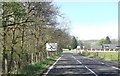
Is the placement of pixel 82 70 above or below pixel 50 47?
below

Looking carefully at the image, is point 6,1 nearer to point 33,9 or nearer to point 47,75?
point 33,9

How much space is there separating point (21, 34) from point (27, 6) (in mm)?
11080

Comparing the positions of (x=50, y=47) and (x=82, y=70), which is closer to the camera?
(x=82, y=70)

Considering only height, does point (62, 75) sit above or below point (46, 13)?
below

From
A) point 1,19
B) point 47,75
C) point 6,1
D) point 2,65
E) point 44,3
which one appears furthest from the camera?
point 47,75

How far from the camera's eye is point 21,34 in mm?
26953

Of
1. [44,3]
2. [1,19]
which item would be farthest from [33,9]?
[1,19]

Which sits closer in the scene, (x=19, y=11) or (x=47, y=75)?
(x=19, y=11)

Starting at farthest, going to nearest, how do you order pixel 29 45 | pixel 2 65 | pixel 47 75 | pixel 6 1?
pixel 29 45, pixel 47 75, pixel 2 65, pixel 6 1

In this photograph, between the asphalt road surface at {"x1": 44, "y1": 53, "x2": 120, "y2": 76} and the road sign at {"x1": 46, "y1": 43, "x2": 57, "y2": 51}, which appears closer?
the asphalt road surface at {"x1": 44, "y1": 53, "x2": 120, "y2": 76}

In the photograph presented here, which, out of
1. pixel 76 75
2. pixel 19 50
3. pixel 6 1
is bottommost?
pixel 76 75

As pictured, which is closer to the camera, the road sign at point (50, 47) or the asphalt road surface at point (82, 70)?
the asphalt road surface at point (82, 70)

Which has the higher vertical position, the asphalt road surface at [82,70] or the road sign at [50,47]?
the road sign at [50,47]

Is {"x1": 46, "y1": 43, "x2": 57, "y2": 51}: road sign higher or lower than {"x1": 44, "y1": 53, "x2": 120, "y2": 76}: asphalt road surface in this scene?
higher
